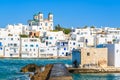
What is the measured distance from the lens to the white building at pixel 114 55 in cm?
A: 4072

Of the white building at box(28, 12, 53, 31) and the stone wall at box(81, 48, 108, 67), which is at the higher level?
the white building at box(28, 12, 53, 31)

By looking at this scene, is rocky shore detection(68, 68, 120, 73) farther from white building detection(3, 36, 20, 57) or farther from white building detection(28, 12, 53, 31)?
white building detection(28, 12, 53, 31)

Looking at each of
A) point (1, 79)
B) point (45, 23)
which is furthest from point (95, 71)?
point (45, 23)

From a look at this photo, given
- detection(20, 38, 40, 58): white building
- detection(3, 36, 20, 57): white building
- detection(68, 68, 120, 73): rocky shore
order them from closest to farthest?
detection(68, 68, 120, 73): rocky shore → detection(3, 36, 20, 57): white building → detection(20, 38, 40, 58): white building

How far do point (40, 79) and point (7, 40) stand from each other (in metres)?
63.0

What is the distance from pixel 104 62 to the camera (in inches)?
1603

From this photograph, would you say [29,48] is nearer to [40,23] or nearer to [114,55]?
[40,23]

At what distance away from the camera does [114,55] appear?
40.9 meters

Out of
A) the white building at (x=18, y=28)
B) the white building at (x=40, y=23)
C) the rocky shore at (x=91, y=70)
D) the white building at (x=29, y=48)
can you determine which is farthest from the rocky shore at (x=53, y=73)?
the white building at (x=40, y=23)


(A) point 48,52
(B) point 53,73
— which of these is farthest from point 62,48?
(B) point 53,73

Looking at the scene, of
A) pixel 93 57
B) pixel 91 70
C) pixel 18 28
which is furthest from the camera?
pixel 18 28

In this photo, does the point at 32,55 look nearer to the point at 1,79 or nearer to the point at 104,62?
the point at 104,62

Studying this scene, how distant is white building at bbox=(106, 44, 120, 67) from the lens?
40.7 metres

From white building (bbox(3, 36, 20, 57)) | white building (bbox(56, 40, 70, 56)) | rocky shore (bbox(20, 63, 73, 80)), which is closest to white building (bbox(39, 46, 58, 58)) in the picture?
white building (bbox(56, 40, 70, 56))
